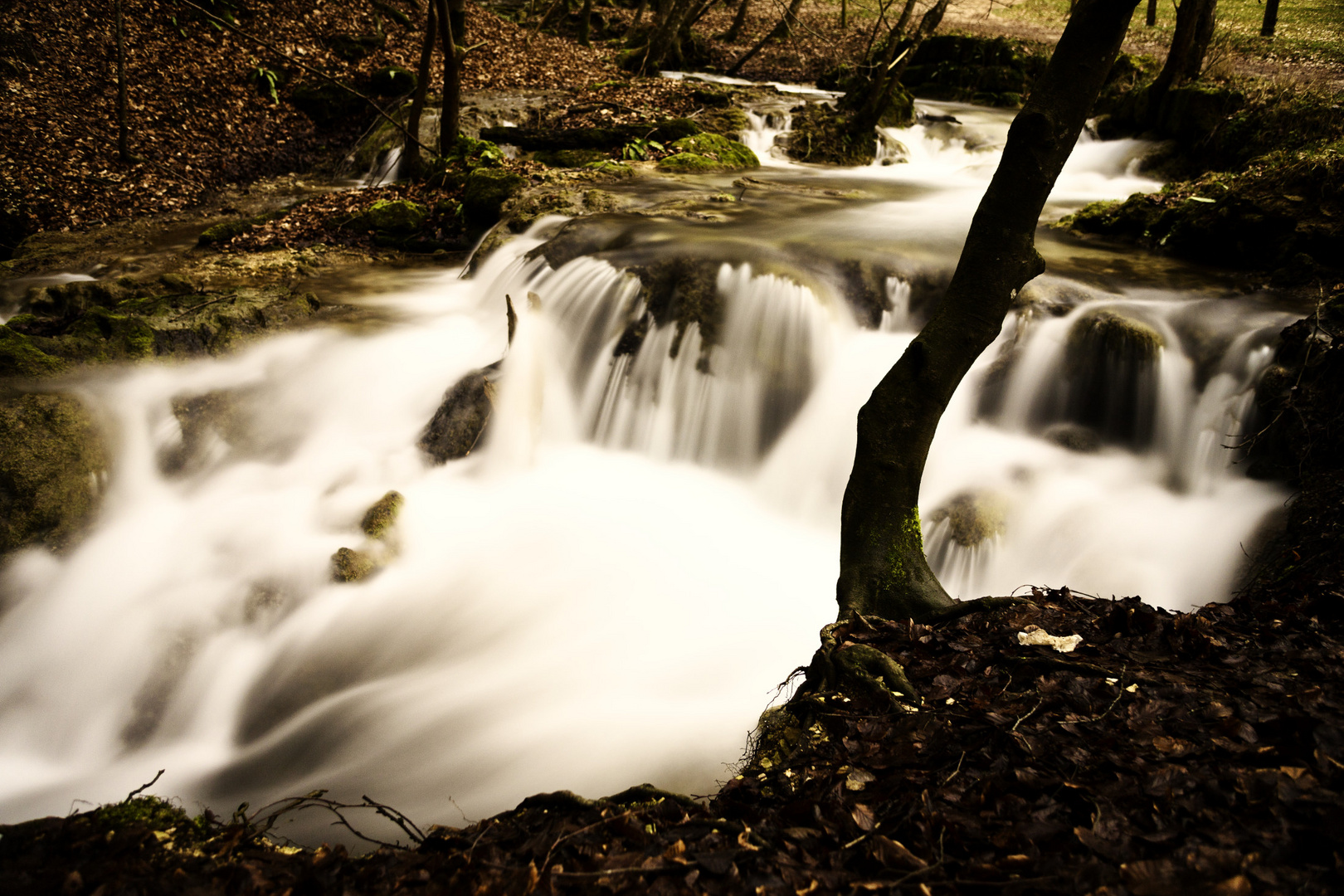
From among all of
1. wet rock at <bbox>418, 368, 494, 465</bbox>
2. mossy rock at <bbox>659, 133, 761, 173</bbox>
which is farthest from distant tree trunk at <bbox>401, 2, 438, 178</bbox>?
wet rock at <bbox>418, 368, 494, 465</bbox>

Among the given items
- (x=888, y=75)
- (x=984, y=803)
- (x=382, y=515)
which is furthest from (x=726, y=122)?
(x=984, y=803)

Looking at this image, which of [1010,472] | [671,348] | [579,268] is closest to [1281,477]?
[1010,472]

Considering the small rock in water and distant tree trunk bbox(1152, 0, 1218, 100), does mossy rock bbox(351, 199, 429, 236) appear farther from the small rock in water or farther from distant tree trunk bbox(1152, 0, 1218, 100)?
distant tree trunk bbox(1152, 0, 1218, 100)

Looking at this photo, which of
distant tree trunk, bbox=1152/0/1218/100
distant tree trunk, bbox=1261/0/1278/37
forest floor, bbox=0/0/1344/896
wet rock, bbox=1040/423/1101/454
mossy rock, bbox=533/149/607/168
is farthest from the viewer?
distant tree trunk, bbox=1261/0/1278/37

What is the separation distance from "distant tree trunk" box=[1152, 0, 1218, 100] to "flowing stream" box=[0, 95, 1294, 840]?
638 cm

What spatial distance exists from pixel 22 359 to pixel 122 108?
26.2 feet

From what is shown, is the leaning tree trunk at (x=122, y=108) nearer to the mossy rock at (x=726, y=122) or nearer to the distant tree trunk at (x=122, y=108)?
the distant tree trunk at (x=122, y=108)

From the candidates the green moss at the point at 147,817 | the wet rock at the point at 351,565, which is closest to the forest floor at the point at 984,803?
the green moss at the point at 147,817

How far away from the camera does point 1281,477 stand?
535 cm

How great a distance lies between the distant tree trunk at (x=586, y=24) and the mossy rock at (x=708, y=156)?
1070cm

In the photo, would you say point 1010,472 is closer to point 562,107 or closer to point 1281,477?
point 1281,477

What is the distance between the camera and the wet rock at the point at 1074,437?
6.32 metres

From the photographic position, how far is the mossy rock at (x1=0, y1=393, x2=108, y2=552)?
4.85 m

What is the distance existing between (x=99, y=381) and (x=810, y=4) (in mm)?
31277
